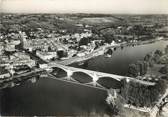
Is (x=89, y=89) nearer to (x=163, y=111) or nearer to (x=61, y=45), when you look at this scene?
(x=61, y=45)

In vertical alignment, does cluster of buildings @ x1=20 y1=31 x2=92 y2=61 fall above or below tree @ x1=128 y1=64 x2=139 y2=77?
above

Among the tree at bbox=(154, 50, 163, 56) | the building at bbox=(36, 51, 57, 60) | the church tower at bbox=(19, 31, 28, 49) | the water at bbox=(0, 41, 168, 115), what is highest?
the church tower at bbox=(19, 31, 28, 49)

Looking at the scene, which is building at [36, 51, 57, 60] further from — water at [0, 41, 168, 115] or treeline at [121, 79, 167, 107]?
treeline at [121, 79, 167, 107]

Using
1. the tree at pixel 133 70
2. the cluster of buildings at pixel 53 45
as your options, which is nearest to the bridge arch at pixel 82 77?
the cluster of buildings at pixel 53 45

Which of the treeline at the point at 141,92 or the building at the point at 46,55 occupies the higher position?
the building at the point at 46,55

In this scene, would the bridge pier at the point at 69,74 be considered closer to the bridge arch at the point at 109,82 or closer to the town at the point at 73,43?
the town at the point at 73,43

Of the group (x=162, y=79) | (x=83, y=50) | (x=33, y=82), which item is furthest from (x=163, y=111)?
(x=33, y=82)

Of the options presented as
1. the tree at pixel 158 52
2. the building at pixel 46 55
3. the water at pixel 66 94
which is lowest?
the water at pixel 66 94

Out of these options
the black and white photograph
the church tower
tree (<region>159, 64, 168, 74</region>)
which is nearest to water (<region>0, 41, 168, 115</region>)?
the black and white photograph
